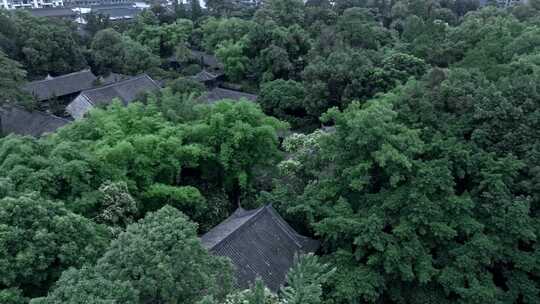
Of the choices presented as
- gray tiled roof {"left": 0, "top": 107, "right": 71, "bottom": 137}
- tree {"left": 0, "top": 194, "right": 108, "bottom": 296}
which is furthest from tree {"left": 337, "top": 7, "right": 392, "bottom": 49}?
tree {"left": 0, "top": 194, "right": 108, "bottom": 296}

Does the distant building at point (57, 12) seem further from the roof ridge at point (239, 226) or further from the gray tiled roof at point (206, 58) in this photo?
the roof ridge at point (239, 226)

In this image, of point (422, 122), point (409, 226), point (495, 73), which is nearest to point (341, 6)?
point (495, 73)

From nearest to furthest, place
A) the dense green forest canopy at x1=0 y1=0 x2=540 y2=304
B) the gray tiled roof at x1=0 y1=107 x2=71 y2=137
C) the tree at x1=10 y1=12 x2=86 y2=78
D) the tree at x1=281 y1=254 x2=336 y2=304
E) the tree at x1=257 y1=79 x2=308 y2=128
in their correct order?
the tree at x1=281 y1=254 x2=336 y2=304 < the dense green forest canopy at x1=0 y1=0 x2=540 y2=304 < the gray tiled roof at x1=0 y1=107 x2=71 y2=137 < the tree at x1=257 y1=79 x2=308 y2=128 < the tree at x1=10 y1=12 x2=86 y2=78

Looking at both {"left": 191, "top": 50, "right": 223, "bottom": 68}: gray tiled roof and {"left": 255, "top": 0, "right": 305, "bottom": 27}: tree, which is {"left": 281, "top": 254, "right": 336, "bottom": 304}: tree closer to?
{"left": 255, "top": 0, "right": 305, "bottom": 27}: tree

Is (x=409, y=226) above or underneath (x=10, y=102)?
above

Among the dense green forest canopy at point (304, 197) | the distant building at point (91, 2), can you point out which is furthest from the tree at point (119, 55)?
the distant building at point (91, 2)

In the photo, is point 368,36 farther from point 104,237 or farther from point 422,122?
point 104,237

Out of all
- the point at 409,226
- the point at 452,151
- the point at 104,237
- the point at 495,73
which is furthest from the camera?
the point at 495,73
